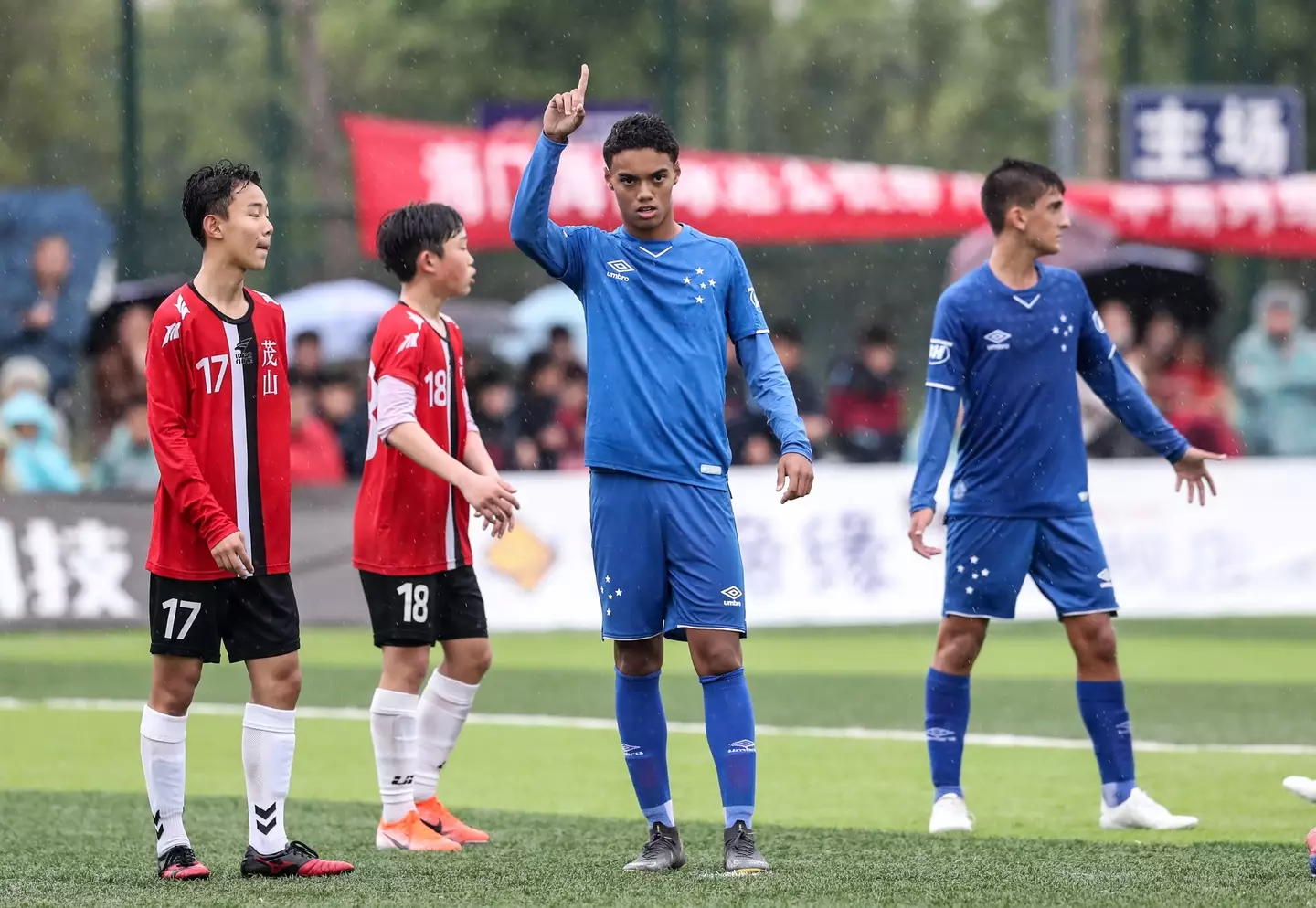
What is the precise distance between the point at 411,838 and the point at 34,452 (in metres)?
10.4

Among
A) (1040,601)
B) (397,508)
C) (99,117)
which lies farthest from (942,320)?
(99,117)

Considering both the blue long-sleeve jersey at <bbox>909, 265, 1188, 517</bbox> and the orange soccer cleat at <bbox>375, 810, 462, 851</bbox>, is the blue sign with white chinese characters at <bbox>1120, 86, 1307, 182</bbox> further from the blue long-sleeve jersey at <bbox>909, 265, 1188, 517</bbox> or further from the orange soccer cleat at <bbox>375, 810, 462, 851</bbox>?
the orange soccer cleat at <bbox>375, 810, 462, 851</bbox>

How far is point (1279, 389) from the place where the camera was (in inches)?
725

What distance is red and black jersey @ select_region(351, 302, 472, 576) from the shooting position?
725cm

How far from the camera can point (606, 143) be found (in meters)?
6.25

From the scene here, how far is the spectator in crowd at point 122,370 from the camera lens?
17.5m

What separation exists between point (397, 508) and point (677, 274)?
1.61 m

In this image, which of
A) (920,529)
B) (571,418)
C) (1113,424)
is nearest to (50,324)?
(571,418)

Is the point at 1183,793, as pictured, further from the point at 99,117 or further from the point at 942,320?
the point at 99,117

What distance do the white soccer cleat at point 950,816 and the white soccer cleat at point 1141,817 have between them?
52 centimetres

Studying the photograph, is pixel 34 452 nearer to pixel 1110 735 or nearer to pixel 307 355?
pixel 307 355

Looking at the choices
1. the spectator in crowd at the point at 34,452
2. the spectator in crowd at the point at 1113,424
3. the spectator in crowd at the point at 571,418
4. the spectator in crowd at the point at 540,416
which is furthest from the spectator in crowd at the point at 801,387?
the spectator in crowd at the point at 34,452

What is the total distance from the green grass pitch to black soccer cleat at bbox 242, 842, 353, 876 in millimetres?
83

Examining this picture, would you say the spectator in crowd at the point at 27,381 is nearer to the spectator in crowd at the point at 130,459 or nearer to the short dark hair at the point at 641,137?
the spectator in crowd at the point at 130,459
